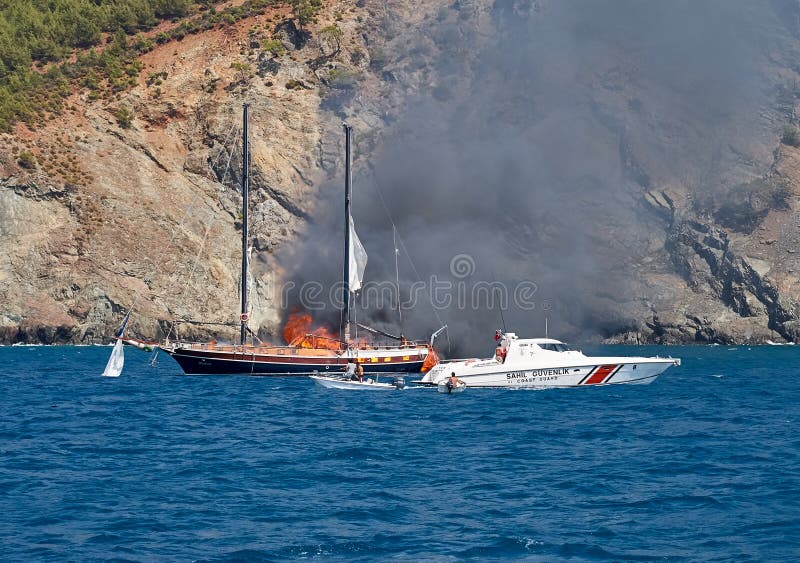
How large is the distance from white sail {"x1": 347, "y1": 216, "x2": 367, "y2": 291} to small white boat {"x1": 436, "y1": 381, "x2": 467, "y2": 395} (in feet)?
52.3

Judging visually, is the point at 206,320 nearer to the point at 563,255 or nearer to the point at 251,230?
the point at 251,230

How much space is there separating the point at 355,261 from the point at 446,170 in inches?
1595

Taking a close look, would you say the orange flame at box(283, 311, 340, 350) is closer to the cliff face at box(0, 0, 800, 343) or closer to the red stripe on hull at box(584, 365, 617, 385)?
the cliff face at box(0, 0, 800, 343)

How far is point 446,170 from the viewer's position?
106562 mm

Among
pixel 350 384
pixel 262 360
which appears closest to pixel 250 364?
pixel 262 360

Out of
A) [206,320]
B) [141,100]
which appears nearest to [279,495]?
[206,320]

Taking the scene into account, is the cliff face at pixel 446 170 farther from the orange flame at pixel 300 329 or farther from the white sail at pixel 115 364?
the white sail at pixel 115 364

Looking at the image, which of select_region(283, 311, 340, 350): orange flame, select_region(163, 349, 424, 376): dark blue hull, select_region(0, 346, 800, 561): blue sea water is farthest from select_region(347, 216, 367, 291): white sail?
select_region(0, 346, 800, 561): blue sea water

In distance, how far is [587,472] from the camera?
101 ft

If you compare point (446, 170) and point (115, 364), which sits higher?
point (446, 170)

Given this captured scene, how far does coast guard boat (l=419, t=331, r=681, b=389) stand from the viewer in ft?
175

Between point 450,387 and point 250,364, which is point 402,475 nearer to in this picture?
→ point 450,387

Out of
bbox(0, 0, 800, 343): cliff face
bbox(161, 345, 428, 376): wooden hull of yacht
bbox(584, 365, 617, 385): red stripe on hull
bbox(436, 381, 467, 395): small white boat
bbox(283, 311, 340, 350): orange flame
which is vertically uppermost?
bbox(0, 0, 800, 343): cliff face

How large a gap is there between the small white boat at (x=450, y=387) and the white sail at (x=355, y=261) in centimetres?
1594
